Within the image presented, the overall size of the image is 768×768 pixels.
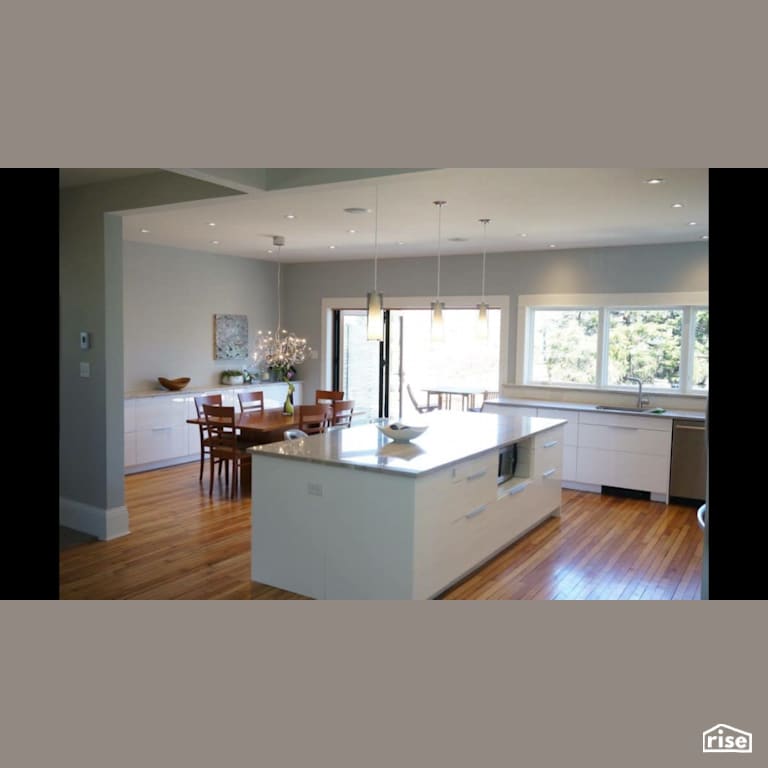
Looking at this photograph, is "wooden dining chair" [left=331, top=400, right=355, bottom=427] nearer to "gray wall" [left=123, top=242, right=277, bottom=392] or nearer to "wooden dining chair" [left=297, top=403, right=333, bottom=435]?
"wooden dining chair" [left=297, top=403, right=333, bottom=435]

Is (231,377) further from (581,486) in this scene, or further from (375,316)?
(375,316)

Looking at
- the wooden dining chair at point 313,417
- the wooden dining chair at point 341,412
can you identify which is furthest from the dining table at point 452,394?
the wooden dining chair at point 313,417

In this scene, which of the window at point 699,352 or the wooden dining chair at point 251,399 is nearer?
the window at point 699,352

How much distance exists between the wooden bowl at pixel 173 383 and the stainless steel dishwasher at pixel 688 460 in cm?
517

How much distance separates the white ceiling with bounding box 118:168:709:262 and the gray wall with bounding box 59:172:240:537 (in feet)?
1.99

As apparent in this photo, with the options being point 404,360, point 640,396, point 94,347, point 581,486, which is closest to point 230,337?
point 404,360

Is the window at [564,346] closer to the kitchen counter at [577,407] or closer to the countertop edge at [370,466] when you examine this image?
the kitchen counter at [577,407]

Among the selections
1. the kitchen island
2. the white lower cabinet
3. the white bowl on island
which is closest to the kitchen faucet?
the white lower cabinet

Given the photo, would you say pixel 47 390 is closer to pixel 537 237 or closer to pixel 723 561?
pixel 723 561

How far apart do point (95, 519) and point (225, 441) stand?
1666 mm

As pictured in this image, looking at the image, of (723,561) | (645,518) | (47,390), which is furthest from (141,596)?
(645,518)

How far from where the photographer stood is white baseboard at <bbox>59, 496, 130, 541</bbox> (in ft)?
15.2

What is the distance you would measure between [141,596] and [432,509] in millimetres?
1707

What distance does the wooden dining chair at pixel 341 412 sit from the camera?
6.50 metres
